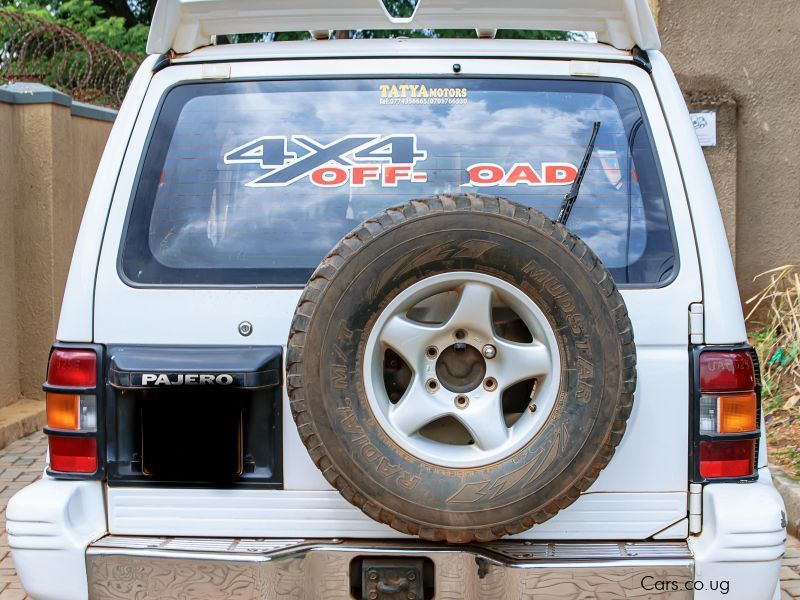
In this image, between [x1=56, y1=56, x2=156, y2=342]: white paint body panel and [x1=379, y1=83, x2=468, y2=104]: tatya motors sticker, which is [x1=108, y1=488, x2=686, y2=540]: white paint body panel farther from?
[x1=379, y1=83, x2=468, y2=104]: tatya motors sticker

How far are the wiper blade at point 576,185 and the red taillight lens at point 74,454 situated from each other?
147 centimetres

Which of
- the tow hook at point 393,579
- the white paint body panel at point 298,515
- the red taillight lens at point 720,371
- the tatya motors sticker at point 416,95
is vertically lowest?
the tow hook at point 393,579

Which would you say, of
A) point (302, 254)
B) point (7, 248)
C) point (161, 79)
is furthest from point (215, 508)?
point (7, 248)

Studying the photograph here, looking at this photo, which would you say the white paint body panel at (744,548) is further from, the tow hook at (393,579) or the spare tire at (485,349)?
the tow hook at (393,579)

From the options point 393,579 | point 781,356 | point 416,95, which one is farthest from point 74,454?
point 781,356

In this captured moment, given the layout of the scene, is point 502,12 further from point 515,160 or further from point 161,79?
point 161,79

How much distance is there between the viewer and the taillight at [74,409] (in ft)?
8.38

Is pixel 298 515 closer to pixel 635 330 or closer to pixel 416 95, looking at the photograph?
pixel 635 330

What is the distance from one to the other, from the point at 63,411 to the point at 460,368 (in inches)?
44.7

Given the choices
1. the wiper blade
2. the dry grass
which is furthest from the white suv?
the dry grass

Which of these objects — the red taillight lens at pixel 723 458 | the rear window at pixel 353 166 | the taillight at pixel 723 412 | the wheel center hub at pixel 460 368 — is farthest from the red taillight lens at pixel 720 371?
the wheel center hub at pixel 460 368

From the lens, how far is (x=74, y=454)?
2.59 m

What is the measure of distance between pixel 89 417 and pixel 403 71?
135 centimetres

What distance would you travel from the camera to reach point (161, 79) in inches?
108
